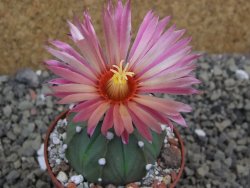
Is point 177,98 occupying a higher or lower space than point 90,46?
lower

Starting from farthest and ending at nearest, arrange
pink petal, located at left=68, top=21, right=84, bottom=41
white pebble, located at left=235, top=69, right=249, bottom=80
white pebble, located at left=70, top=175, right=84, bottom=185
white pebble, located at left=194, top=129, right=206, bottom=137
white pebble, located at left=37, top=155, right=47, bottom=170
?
white pebble, located at left=235, top=69, right=249, bottom=80 → white pebble, located at left=194, top=129, right=206, bottom=137 → white pebble, located at left=37, top=155, right=47, bottom=170 → white pebble, located at left=70, top=175, right=84, bottom=185 → pink petal, located at left=68, top=21, right=84, bottom=41

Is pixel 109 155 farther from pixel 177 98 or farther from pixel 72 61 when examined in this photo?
pixel 177 98

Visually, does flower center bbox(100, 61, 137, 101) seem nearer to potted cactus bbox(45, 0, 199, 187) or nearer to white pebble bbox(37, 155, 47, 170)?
potted cactus bbox(45, 0, 199, 187)

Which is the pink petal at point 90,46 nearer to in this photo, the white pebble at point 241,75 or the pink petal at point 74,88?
the pink petal at point 74,88

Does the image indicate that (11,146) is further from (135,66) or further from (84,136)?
(135,66)

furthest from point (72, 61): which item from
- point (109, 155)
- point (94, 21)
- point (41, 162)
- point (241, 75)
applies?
point (241, 75)

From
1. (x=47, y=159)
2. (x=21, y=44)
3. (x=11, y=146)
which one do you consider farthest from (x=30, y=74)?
(x=47, y=159)

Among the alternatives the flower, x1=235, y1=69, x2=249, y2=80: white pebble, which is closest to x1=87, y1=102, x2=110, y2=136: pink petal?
the flower
